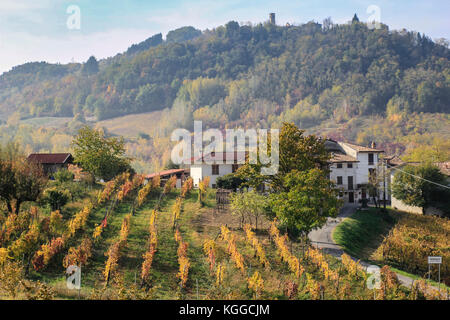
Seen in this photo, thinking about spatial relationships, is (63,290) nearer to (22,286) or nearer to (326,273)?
(22,286)

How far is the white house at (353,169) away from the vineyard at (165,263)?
2549 centimetres

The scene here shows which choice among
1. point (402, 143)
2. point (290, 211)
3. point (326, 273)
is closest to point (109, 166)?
point (290, 211)

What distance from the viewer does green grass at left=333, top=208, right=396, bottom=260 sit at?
33.8 metres

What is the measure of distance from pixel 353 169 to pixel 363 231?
1760 centimetres

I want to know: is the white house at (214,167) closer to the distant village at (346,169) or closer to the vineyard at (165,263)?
the distant village at (346,169)

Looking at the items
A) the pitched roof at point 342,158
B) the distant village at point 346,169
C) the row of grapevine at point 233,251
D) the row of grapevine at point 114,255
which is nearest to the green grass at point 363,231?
the distant village at point 346,169

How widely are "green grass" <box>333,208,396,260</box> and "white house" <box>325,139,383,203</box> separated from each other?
19.7 feet

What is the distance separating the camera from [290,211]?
1164 inches

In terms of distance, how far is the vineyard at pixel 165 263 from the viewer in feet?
65.1

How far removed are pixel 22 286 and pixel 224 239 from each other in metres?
13.4

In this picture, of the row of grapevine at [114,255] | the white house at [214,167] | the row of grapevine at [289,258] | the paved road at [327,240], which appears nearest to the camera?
the row of grapevine at [114,255]

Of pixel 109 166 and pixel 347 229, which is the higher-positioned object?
pixel 109 166

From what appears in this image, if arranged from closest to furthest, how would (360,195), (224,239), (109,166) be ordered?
(224,239) → (109,166) → (360,195)
